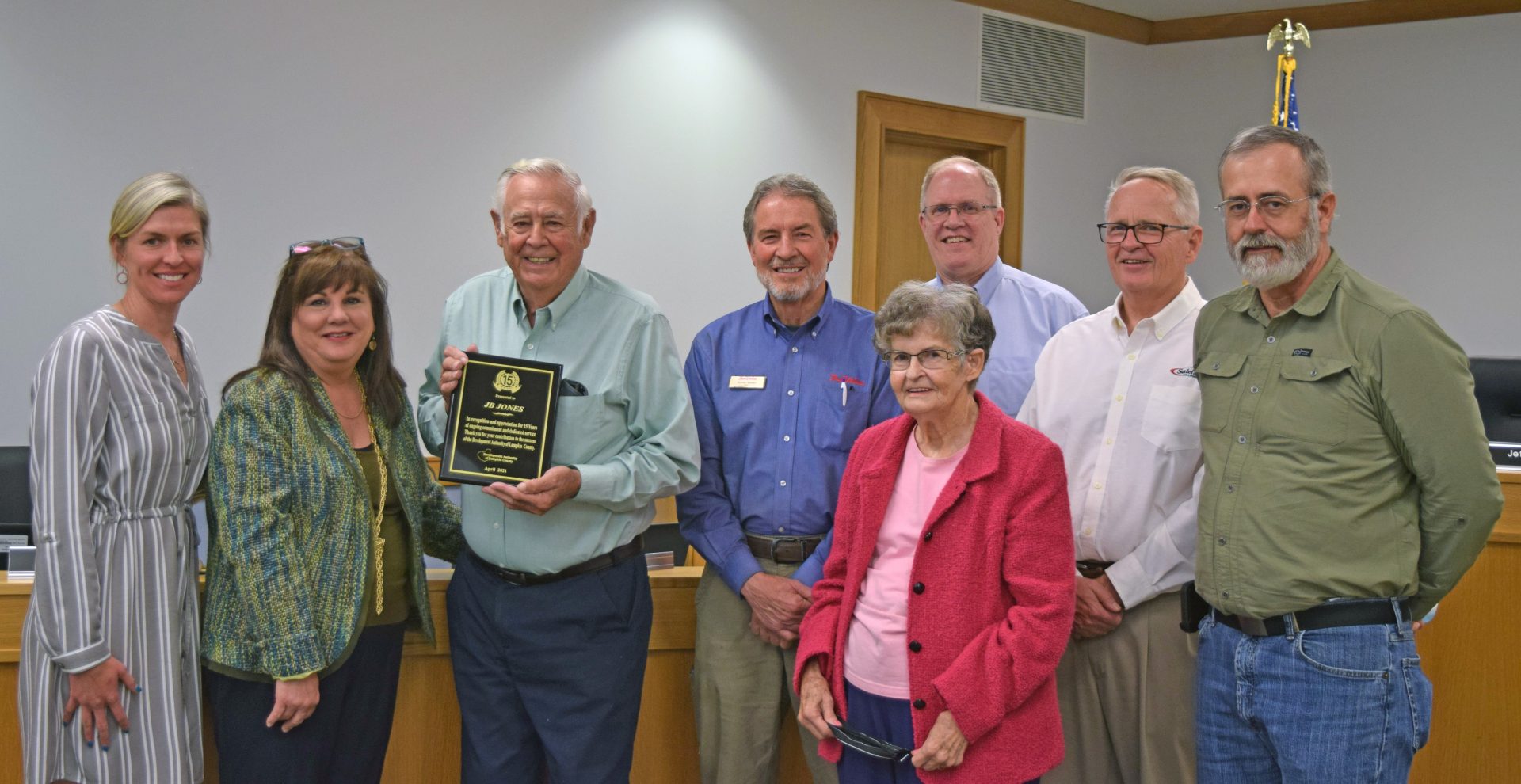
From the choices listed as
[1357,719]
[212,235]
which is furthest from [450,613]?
[212,235]

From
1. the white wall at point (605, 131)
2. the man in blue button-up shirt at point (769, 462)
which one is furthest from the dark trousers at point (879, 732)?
the white wall at point (605, 131)

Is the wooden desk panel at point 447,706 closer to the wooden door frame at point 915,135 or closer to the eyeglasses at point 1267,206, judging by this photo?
the eyeglasses at point 1267,206

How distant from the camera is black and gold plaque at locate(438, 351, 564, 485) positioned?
2.15 meters

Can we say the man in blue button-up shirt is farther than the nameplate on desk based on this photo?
Yes

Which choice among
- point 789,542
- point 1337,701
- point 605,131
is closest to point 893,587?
point 789,542

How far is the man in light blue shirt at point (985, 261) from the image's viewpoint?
9.48ft

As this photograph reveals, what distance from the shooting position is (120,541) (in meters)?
1.93

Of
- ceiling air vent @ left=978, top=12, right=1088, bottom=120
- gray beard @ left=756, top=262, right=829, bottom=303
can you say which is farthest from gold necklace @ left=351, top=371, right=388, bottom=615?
ceiling air vent @ left=978, top=12, right=1088, bottom=120

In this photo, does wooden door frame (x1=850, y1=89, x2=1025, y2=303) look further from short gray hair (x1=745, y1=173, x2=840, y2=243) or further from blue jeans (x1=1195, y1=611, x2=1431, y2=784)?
blue jeans (x1=1195, y1=611, x2=1431, y2=784)

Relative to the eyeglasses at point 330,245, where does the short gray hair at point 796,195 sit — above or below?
above

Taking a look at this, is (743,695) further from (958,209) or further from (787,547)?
(958,209)

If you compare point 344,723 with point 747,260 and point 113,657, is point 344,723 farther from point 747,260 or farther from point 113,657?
point 747,260

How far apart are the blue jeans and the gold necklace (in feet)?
5.04

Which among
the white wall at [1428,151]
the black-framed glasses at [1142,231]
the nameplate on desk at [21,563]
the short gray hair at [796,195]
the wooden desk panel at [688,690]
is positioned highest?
the white wall at [1428,151]
